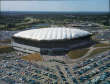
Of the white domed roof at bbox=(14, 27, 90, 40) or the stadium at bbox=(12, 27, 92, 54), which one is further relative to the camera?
the white domed roof at bbox=(14, 27, 90, 40)

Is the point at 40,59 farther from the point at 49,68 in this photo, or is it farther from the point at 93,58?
the point at 93,58

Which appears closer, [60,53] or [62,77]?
[62,77]

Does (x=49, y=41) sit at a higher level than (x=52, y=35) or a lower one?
lower

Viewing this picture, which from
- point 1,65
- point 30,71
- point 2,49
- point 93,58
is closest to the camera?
→ point 30,71

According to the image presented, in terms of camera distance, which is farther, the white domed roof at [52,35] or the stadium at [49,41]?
the white domed roof at [52,35]

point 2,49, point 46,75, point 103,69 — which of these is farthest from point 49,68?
point 2,49

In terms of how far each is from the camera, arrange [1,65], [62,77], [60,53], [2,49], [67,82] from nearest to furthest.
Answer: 1. [67,82]
2. [62,77]
3. [1,65]
4. [60,53]
5. [2,49]

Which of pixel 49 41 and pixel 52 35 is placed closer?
pixel 49 41

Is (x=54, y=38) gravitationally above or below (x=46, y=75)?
above
